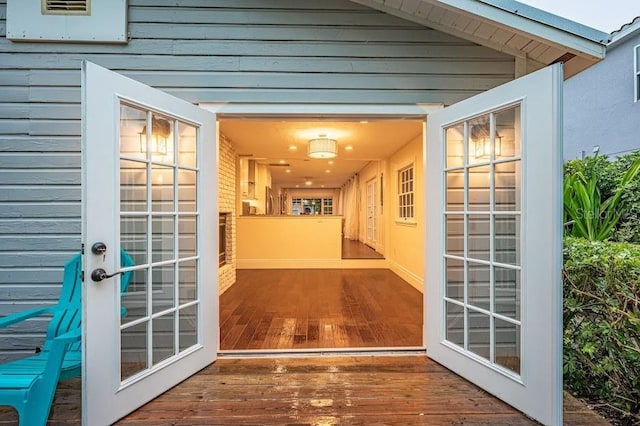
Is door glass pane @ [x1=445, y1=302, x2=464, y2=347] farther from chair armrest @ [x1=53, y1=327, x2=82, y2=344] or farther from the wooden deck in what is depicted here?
chair armrest @ [x1=53, y1=327, x2=82, y2=344]

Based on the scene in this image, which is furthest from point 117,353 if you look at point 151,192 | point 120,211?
point 151,192

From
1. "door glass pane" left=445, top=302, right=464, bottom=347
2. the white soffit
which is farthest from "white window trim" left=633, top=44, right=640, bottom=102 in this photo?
"door glass pane" left=445, top=302, right=464, bottom=347

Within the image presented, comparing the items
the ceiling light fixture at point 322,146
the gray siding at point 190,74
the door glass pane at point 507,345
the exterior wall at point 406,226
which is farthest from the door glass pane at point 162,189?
the ceiling light fixture at point 322,146

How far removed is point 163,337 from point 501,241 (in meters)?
2.23

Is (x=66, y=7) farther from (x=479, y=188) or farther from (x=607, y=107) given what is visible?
(x=607, y=107)

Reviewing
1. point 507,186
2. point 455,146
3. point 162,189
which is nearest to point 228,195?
point 162,189

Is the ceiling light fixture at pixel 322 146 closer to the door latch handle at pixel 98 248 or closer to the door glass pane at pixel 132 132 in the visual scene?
the door glass pane at pixel 132 132

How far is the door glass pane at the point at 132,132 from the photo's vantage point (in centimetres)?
190

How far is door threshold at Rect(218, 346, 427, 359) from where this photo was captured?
8.45ft

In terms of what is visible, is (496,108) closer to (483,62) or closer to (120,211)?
(483,62)

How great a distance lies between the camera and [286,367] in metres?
2.39

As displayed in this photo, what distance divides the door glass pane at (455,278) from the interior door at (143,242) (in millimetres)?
1718

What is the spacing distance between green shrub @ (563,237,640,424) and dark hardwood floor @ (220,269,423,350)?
1111 millimetres

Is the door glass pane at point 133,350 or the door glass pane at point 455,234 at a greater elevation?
the door glass pane at point 455,234
